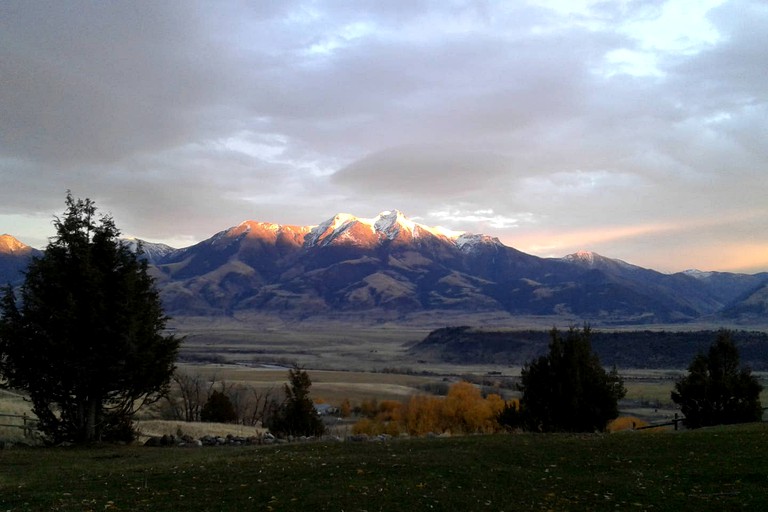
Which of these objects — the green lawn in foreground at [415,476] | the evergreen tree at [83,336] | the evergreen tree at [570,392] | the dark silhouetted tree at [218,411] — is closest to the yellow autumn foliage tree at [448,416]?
the dark silhouetted tree at [218,411]

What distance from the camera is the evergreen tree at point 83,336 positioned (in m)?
22.5

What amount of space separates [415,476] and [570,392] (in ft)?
52.2

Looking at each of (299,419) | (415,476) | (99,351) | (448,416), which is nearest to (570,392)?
(415,476)

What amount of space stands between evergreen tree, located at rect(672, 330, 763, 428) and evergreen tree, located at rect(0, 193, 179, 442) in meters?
26.2

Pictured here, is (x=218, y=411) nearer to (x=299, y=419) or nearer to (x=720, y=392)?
(x=299, y=419)

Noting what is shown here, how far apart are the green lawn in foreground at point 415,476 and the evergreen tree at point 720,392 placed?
1169 cm

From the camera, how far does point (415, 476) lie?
14859mm

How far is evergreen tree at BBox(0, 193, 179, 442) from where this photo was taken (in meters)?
22.5

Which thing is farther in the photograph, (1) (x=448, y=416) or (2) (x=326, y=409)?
(2) (x=326, y=409)

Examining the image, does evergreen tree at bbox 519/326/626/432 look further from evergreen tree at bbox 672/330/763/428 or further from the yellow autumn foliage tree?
the yellow autumn foliage tree

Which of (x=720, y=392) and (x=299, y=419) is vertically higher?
(x=720, y=392)

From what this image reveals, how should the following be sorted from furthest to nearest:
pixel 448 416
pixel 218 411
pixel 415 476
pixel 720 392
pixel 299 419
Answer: pixel 448 416, pixel 218 411, pixel 299 419, pixel 720 392, pixel 415 476

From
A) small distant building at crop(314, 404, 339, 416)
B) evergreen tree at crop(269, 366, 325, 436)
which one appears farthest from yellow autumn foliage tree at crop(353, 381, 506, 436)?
evergreen tree at crop(269, 366, 325, 436)

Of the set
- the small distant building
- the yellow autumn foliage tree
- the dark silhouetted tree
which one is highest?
the dark silhouetted tree
